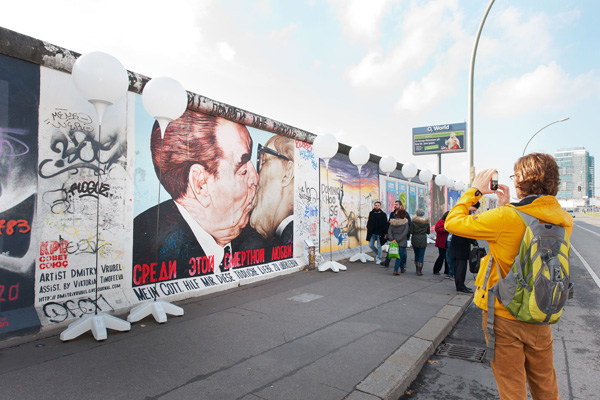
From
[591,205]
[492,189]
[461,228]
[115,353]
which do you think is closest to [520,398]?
[461,228]

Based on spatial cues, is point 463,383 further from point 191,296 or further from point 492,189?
point 191,296

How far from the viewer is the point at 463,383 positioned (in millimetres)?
3414

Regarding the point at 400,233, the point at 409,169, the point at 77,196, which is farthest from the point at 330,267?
the point at 409,169

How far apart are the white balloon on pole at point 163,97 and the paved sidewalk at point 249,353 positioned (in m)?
2.68

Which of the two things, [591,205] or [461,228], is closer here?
[461,228]

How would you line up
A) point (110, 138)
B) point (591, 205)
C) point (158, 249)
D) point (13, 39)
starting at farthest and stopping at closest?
1. point (591, 205)
2. point (158, 249)
3. point (110, 138)
4. point (13, 39)

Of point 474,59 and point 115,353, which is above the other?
point 474,59

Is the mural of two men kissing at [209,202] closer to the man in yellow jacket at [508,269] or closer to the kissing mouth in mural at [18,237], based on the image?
the kissing mouth in mural at [18,237]

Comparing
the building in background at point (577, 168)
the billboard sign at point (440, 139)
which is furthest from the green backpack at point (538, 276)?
the building in background at point (577, 168)

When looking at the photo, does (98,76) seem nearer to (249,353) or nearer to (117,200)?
(117,200)

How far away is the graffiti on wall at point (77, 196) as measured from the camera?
4430mm

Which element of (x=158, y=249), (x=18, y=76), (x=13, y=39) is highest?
(x=13, y=39)

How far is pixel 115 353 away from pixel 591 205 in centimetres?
16882

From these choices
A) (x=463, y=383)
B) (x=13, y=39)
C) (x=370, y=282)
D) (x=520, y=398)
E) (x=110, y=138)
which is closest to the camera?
(x=520, y=398)
